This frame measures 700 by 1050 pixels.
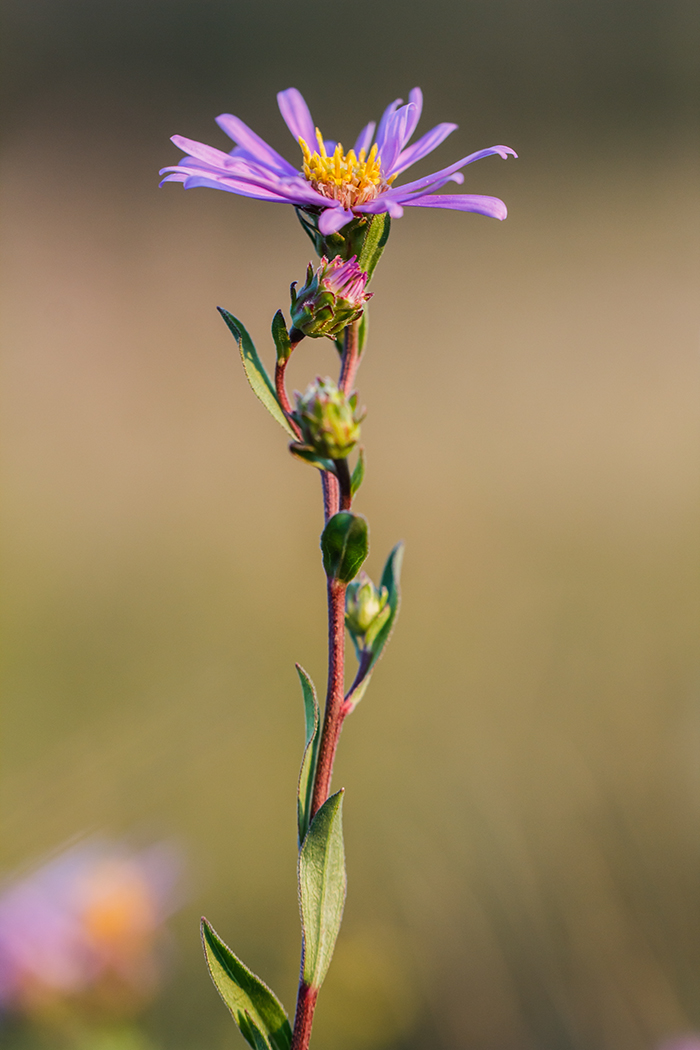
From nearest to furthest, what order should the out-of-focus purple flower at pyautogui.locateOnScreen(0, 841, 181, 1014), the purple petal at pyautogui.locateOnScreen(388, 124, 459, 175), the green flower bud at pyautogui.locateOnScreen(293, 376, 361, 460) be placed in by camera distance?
the green flower bud at pyautogui.locateOnScreen(293, 376, 361, 460) < the purple petal at pyautogui.locateOnScreen(388, 124, 459, 175) < the out-of-focus purple flower at pyautogui.locateOnScreen(0, 841, 181, 1014)

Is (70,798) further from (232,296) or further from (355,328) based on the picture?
(232,296)

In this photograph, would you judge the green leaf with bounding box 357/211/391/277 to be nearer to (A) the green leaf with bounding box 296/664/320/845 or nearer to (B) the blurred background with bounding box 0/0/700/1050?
(A) the green leaf with bounding box 296/664/320/845

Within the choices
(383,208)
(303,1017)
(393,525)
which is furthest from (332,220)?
(393,525)

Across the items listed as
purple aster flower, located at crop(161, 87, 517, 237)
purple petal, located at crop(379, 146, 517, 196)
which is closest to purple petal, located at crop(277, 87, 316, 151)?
purple aster flower, located at crop(161, 87, 517, 237)

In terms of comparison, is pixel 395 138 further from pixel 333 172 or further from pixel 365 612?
pixel 365 612

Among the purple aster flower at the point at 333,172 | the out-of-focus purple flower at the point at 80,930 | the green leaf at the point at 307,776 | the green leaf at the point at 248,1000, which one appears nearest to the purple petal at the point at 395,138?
the purple aster flower at the point at 333,172

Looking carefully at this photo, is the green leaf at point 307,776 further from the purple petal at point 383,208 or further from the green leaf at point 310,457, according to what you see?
the purple petal at point 383,208

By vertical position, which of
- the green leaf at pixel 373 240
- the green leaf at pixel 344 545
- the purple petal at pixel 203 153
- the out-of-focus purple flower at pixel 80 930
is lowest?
the out-of-focus purple flower at pixel 80 930
